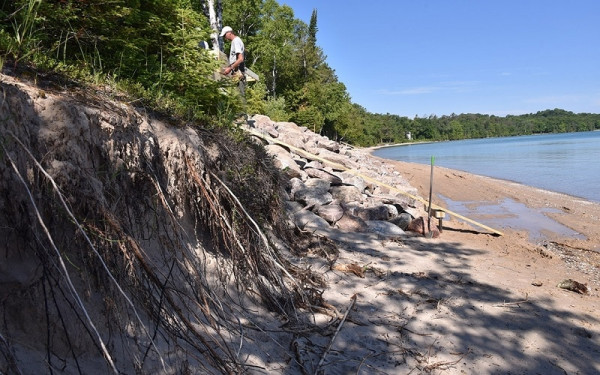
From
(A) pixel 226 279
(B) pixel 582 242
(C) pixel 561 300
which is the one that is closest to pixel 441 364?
(A) pixel 226 279

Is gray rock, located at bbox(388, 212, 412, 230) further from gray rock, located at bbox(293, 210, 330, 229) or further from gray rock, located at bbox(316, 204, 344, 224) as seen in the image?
gray rock, located at bbox(293, 210, 330, 229)

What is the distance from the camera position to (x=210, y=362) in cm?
255

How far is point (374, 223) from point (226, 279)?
15.8ft

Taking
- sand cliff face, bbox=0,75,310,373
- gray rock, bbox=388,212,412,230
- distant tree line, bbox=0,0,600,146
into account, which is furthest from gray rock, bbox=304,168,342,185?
sand cliff face, bbox=0,75,310,373

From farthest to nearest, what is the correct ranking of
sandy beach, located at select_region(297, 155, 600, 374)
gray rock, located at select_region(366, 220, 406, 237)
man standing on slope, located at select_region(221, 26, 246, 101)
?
man standing on slope, located at select_region(221, 26, 246, 101)
gray rock, located at select_region(366, 220, 406, 237)
sandy beach, located at select_region(297, 155, 600, 374)

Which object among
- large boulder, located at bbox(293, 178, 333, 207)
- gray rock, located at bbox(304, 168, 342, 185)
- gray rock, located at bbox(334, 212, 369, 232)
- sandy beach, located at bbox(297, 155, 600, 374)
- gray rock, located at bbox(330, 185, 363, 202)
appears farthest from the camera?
gray rock, located at bbox(304, 168, 342, 185)

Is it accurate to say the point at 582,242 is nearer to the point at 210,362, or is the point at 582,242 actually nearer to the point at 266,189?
the point at 266,189

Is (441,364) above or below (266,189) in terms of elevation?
below

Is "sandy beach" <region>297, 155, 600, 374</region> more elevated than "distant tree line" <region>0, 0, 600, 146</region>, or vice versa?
"distant tree line" <region>0, 0, 600, 146</region>

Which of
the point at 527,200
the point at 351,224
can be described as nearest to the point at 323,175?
the point at 351,224

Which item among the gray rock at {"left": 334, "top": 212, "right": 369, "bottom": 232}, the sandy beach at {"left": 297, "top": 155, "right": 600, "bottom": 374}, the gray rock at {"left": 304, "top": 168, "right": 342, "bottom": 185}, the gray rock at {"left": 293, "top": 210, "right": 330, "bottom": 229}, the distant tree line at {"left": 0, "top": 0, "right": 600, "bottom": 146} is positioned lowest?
the sandy beach at {"left": 297, "top": 155, "right": 600, "bottom": 374}

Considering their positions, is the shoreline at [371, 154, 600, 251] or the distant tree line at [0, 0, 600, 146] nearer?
the distant tree line at [0, 0, 600, 146]

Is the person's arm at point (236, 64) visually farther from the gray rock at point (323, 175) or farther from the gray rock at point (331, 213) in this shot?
the gray rock at point (331, 213)

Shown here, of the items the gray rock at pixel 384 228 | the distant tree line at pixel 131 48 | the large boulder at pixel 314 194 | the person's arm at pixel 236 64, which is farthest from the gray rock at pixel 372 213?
the person's arm at pixel 236 64
